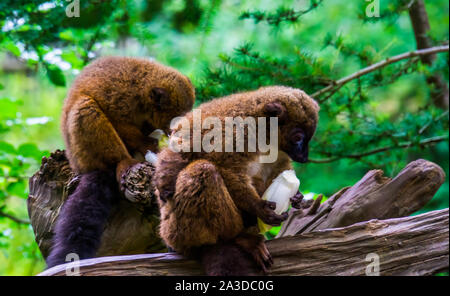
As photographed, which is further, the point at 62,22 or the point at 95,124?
the point at 62,22

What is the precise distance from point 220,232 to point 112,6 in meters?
2.32

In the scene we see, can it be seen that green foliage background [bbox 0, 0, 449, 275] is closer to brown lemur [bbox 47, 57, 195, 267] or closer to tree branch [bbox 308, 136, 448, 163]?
tree branch [bbox 308, 136, 448, 163]

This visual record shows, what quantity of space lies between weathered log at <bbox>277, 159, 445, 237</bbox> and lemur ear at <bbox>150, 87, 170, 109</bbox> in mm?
1321

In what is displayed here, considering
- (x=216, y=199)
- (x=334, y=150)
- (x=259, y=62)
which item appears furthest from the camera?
(x=334, y=150)

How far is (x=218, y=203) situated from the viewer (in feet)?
7.20

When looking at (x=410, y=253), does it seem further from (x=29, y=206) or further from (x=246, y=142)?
(x=29, y=206)

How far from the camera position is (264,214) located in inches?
89.6

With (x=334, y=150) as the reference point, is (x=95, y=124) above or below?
above

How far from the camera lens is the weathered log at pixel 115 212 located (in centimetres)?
290

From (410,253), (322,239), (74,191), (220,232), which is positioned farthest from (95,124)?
(410,253)

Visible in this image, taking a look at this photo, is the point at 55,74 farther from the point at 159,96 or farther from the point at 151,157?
the point at 151,157

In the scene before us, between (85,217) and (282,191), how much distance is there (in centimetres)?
121

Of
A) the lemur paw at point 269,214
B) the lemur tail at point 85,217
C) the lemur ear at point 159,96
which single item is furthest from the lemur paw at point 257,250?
the lemur ear at point 159,96

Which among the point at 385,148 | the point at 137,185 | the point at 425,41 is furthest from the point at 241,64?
the point at 425,41
